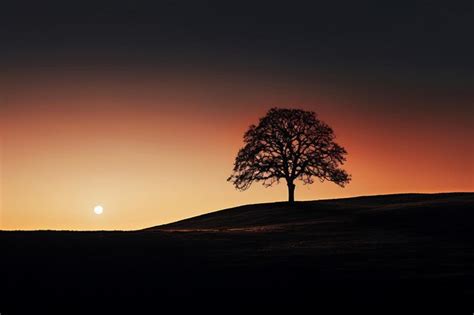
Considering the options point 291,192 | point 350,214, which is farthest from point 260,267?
point 291,192

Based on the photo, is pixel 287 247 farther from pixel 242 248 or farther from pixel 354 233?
pixel 354 233

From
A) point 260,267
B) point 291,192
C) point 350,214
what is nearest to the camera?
point 260,267

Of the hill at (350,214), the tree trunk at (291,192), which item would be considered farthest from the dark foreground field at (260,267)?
the tree trunk at (291,192)

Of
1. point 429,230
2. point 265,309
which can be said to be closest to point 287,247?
point 429,230

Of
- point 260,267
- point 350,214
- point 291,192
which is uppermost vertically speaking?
point 291,192

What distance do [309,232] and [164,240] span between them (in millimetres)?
11482

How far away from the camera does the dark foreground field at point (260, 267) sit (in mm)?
22406

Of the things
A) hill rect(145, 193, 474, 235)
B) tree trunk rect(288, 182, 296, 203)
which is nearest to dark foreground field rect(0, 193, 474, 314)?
hill rect(145, 193, 474, 235)

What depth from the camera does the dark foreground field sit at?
73.5 feet

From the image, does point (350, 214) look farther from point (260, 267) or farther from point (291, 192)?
point (260, 267)

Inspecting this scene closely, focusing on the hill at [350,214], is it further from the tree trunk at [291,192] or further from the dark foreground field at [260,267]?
the tree trunk at [291,192]

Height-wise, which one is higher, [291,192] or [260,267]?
[291,192]

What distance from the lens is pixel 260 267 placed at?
95.6ft

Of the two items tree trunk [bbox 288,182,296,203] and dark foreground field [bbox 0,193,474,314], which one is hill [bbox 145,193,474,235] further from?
tree trunk [bbox 288,182,296,203]
